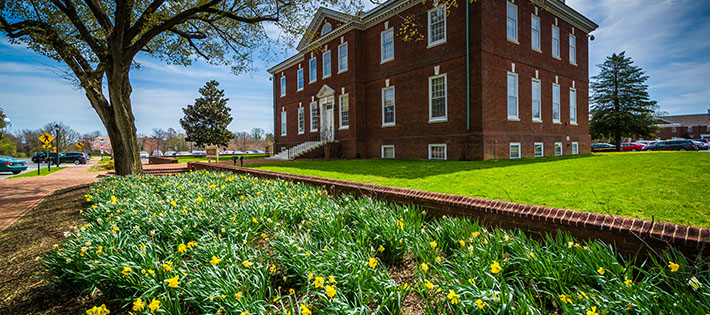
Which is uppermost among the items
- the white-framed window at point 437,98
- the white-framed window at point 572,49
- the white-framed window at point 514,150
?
the white-framed window at point 572,49

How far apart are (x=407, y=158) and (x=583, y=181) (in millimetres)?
10766

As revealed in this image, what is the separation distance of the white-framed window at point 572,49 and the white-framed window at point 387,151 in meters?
13.3

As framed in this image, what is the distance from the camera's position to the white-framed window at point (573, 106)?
20.8 metres

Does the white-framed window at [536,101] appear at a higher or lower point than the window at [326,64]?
lower

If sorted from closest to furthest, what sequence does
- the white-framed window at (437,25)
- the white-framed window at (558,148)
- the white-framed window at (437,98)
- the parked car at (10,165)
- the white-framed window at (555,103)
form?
the white-framed window at (437,25) < the white-framed window at (437,98) < the white-framed window at (555,103) < the white-framed window at (558,148) < the parked car at (10,165)

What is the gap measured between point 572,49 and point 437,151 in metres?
12.7

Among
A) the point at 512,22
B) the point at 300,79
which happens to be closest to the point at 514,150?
the point at 512,22

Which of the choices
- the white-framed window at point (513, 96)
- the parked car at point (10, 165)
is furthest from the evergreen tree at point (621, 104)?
the parked car at point (10, 165)

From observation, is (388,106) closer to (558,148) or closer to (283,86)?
(558,148)

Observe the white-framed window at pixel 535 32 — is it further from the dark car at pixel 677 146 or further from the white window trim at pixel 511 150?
the dark car at pixel 677 146

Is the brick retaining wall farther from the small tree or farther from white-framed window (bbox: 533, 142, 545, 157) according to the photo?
the small tree

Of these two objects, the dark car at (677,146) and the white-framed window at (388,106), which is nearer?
the white-framed window at (388,106)

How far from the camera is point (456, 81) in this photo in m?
15.8

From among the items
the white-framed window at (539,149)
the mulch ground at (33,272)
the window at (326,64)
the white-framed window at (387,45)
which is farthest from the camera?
the window at (326,64)
